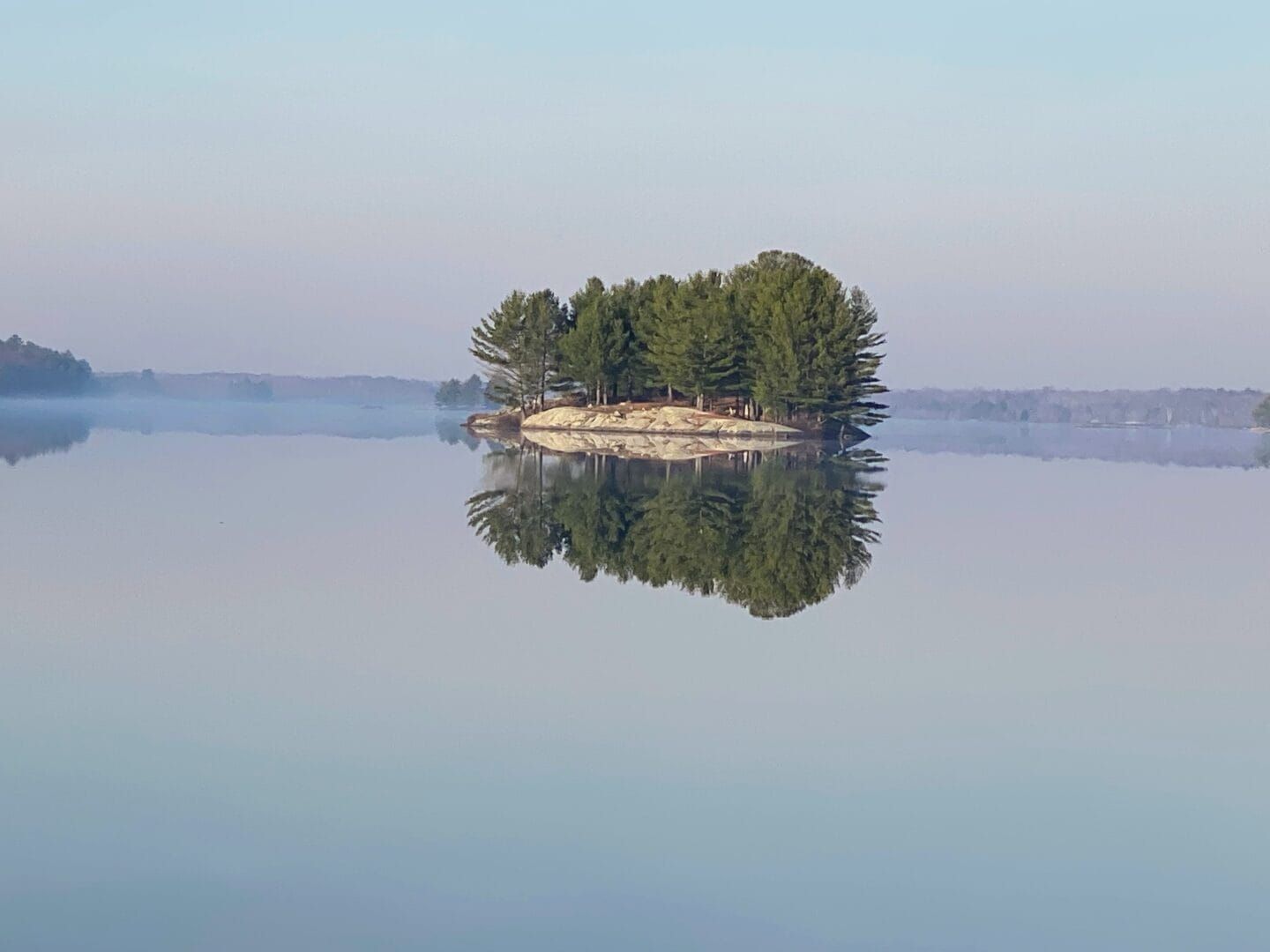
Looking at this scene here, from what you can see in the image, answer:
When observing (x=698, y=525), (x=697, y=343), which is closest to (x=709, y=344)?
(x=697, y=343)

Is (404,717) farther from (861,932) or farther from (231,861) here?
(861,932)

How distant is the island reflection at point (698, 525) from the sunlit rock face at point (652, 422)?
1334 inches

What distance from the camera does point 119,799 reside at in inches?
411

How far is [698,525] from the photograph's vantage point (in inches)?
1212

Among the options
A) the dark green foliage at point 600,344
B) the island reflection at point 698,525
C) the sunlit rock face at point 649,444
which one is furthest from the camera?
the dark green foliage at point 600,344

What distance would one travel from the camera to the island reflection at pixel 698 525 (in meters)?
22.9

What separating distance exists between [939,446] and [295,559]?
78.6 m

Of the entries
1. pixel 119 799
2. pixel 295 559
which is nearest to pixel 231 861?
pixel 119 799

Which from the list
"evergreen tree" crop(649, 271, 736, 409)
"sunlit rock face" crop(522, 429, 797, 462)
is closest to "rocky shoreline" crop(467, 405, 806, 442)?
"sunlit rock face" crop(522, 429, 797, 462)

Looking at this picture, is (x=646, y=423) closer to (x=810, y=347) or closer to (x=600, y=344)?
(x=600, y=344)

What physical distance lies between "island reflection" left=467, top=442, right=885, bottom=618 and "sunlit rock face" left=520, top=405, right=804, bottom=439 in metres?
33.9

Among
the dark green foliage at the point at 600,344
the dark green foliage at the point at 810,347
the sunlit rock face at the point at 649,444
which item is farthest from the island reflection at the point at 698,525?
the dark green foliage at the point at 600,344

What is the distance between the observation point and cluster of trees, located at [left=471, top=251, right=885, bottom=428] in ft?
284

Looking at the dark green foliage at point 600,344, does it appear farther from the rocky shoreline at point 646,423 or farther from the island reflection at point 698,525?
the island reflection at point 698,525
